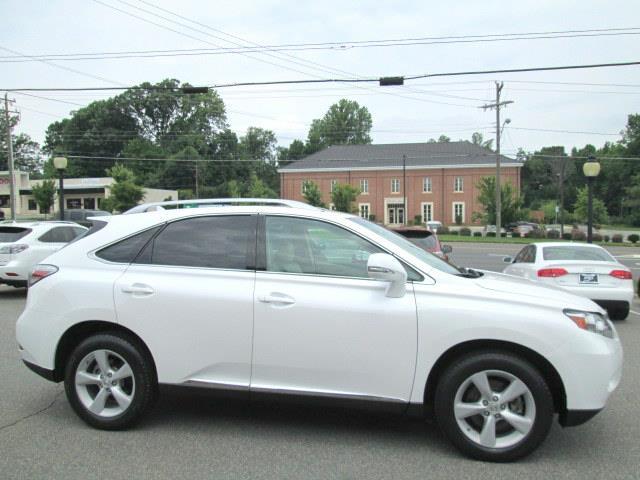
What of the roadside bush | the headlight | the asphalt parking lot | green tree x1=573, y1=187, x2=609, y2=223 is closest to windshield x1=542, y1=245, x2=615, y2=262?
the asphalt parking lot

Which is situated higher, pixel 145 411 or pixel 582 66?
pixel 582 66

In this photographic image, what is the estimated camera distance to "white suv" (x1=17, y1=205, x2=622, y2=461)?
391 cm

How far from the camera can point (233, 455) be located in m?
4.06

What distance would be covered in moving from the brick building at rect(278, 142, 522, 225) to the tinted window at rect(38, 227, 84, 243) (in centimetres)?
6011

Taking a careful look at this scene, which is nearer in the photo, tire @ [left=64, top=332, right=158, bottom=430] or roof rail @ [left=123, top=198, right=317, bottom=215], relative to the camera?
tire @ [left=64, top=332, right=158, bottom=430]

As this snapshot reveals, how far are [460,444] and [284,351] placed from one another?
4.51 feet

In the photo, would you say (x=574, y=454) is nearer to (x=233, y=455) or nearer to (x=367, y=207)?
(x=233, y=455)

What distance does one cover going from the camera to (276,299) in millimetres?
4188

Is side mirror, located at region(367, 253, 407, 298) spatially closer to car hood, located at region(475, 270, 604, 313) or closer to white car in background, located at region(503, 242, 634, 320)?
car hood, located at region(475, 270, 604, 313)

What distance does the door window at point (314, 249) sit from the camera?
4.28 meters

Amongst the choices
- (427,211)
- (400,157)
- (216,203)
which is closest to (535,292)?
(216,203)

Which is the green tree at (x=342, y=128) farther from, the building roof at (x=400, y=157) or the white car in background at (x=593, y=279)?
the white car in background at (x=593, y=279)

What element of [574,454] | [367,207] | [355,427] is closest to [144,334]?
[355,427]

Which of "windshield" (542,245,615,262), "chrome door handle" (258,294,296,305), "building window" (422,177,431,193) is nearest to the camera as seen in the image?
"chrome door handle" (258,294,296,305)
